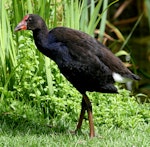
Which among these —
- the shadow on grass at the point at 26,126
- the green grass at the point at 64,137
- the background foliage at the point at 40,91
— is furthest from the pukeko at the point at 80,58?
the background foliage at the point at 40,91

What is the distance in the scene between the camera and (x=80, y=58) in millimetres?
5133

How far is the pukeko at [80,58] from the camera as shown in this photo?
202 inches

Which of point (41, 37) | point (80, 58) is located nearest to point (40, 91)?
point (41, 37)

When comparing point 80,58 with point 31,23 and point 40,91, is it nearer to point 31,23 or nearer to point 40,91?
point 31,23

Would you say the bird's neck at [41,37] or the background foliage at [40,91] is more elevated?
the bird's neck at [41,37]

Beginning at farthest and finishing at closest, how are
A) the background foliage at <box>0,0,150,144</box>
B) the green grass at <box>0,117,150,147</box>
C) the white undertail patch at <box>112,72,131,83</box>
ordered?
the background foliage at <box>0,0,150,144</box>
the white undertail patch at <box>112,72,131,83</box>
the green grass at <box>0,117,150,147</box>

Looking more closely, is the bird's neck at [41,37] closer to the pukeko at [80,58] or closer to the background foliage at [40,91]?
the pukeko at [80,58]

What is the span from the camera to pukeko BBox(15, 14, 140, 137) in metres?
5.13

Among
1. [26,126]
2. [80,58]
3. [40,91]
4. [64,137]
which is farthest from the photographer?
[40,91]

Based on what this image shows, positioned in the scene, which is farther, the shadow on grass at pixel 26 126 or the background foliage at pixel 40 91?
the background foliage at pixel 40 91

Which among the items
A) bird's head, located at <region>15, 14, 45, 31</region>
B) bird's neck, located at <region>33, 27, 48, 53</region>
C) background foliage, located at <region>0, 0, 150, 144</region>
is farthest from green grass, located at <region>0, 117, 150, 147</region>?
bird's head, located at <region>15, 14, 45, 31</region>

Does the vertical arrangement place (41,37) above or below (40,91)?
above

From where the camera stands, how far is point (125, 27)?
42.1 ft

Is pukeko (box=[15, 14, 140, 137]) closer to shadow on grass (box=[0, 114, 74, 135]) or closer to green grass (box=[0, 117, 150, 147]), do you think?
green grass (box=[0, 117, 150, 147])
